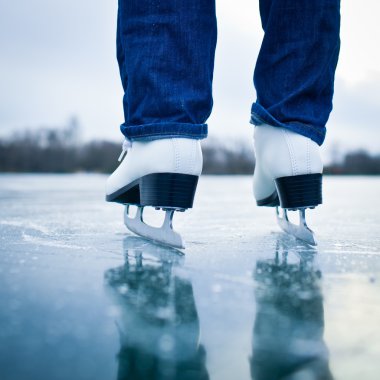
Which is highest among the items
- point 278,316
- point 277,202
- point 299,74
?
point 299,74

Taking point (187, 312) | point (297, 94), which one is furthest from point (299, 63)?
point (187, 312)

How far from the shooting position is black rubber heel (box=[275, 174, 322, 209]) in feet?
3.10

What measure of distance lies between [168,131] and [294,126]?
27 centimetres

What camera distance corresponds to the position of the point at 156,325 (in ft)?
1.39

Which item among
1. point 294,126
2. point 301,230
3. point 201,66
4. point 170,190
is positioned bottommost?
point 301,230

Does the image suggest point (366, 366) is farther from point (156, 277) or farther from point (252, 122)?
point (252, 122)

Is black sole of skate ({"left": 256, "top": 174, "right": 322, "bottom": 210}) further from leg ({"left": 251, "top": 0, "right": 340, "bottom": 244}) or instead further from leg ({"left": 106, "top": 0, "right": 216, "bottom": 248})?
leg ({"left": 106, "top": 0, "right": 216, "bottom": 248})

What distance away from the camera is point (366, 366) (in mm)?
352

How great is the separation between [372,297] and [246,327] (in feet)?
0.63

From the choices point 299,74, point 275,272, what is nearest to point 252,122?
point 299,74

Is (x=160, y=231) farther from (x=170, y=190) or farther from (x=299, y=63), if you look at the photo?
(x=299, y=63)

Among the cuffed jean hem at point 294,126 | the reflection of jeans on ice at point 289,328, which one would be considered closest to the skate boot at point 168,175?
the cuffed jean hem at point 294,126

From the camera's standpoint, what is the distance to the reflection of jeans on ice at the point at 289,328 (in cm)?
Result: 35

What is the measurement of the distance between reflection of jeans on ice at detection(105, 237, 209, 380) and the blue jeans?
1.17 feet
